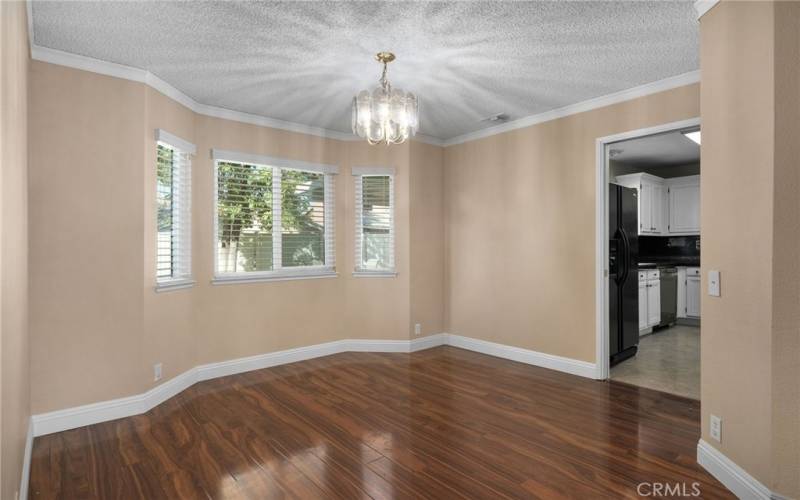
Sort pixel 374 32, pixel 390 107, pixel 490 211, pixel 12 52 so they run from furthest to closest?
pixel 490 211 < pixel 390 107 < pixel 374 32 < pixel 12 52

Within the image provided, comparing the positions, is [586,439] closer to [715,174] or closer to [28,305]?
[715,174]

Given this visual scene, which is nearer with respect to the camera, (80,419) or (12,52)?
(12,52)

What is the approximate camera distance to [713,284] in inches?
94.9

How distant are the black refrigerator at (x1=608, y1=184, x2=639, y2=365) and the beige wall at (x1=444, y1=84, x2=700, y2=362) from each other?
38 cm

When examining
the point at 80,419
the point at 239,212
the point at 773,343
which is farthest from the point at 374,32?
the point at 80,419

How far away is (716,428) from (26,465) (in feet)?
13.1

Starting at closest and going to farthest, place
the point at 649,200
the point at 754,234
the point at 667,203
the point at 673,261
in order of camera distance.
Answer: the point at 754,234 → the point at 649,200 → the point at 667,203 → the point at 673,261

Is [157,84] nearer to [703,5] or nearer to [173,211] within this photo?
[173,211]

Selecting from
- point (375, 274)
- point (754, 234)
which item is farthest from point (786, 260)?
point (375, 274)

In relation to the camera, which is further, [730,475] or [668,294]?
[668,294]

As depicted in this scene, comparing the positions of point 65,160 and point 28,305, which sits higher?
point 65,160

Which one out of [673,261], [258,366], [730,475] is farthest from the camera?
[673,261]

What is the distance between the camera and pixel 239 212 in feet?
14.7

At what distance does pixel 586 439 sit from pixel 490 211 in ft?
9.38
